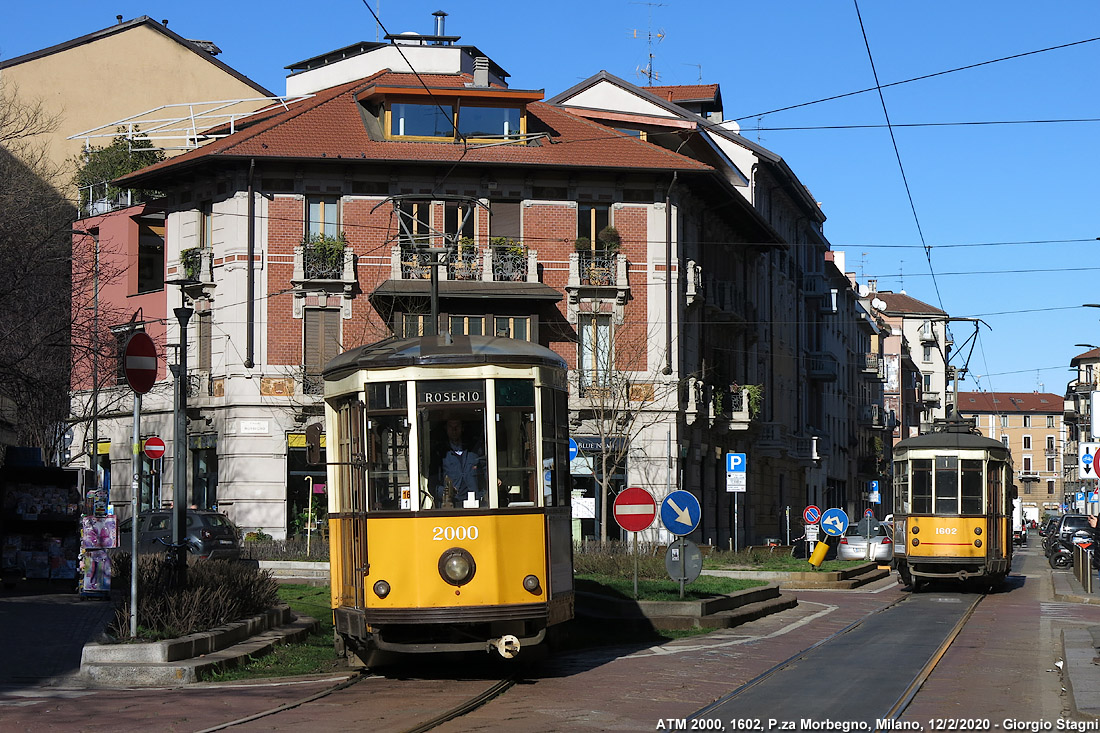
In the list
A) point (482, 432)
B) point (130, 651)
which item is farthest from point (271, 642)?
point (482, 432)

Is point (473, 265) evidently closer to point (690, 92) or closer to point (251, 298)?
point (251, 298)

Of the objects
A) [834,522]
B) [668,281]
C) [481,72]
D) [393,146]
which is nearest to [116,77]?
[481,72]

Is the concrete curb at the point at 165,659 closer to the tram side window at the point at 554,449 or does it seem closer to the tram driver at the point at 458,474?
the tram driver at the point at 458,474

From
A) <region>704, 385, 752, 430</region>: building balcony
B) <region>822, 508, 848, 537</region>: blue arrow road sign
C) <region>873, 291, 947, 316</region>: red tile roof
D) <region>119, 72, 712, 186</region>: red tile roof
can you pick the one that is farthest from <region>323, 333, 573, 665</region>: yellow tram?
<region>873, 291, 947, 316</region>: red tile roof

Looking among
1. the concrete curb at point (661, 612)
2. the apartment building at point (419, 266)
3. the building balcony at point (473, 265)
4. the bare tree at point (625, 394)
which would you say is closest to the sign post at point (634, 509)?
the concrete curb at point (661, 612)

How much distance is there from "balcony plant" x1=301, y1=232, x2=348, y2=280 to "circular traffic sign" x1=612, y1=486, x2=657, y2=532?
22250 millimetres

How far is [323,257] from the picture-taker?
4025 cm

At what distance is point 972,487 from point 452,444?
1800 centimetres

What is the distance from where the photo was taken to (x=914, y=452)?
29453 mm

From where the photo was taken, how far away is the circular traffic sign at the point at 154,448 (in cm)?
3488

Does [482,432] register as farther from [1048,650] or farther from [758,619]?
Result: [758,619]

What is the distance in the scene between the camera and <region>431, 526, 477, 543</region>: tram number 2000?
1312cm

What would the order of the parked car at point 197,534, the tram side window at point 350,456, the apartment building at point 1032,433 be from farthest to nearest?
the apartment building at point 1032,433, the parked car at point 197,534, the tram side window at point 350,456

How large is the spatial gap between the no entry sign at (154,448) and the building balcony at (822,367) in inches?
1526
